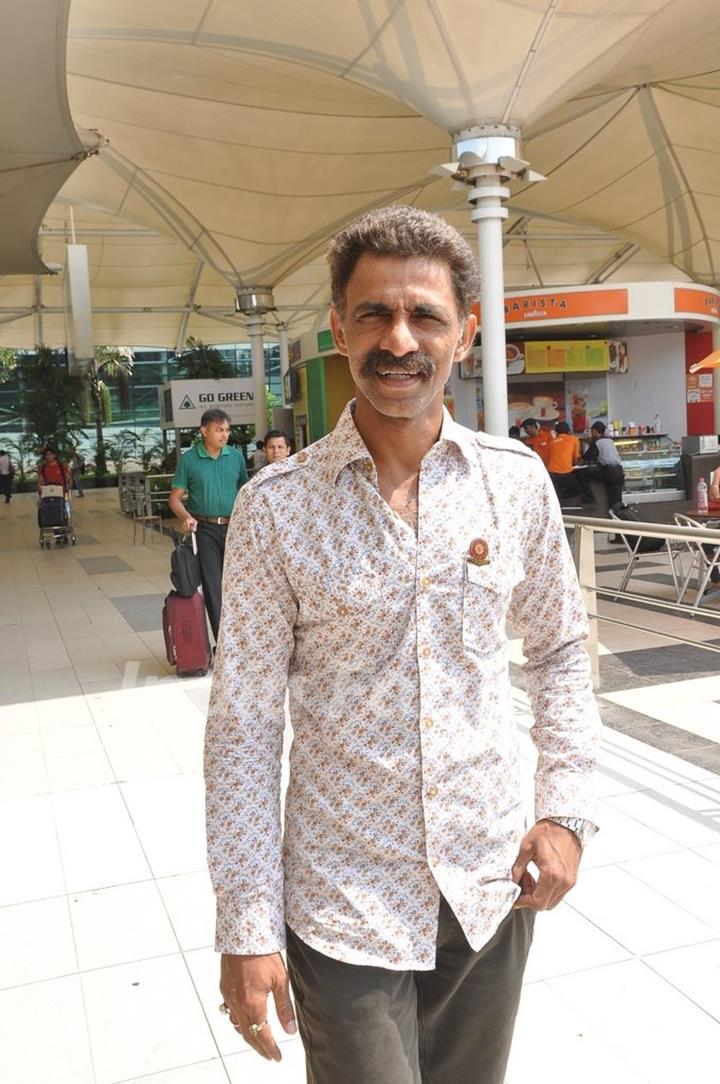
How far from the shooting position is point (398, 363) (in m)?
1.59

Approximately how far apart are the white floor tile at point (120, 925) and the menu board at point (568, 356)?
16.8 meters

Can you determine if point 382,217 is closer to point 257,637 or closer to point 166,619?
point 257,637

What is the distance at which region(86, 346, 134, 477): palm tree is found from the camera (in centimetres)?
4272

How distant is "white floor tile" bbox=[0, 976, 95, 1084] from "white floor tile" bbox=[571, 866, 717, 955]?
1.69m

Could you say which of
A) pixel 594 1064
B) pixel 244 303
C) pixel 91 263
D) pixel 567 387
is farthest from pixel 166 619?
pixel 91 263

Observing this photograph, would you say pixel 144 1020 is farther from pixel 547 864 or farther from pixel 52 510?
pixel 52 510

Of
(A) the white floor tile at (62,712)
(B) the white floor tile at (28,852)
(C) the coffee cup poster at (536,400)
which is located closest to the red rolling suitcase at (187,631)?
(A) the white floor tile at (62,712)

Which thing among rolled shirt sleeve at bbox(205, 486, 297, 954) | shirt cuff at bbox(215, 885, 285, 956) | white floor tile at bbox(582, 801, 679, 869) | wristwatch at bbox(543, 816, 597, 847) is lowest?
white floor tile at bbox(582, 801, 679, 869)

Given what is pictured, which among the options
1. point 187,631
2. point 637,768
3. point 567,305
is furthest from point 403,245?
point 567,305

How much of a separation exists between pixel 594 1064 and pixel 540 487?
5.95 ft

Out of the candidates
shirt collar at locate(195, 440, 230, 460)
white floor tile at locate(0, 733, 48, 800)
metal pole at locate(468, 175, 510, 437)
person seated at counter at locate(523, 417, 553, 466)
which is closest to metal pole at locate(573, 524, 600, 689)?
shirt collar at locate(195, 440, 230, 460)

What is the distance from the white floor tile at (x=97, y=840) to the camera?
13.6 feet

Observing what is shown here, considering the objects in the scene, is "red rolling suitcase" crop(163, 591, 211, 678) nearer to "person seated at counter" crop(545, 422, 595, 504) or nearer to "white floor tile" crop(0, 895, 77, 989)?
"white floor tile" crop(0, 895, 77, 989)

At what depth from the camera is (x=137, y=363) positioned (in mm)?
53344
